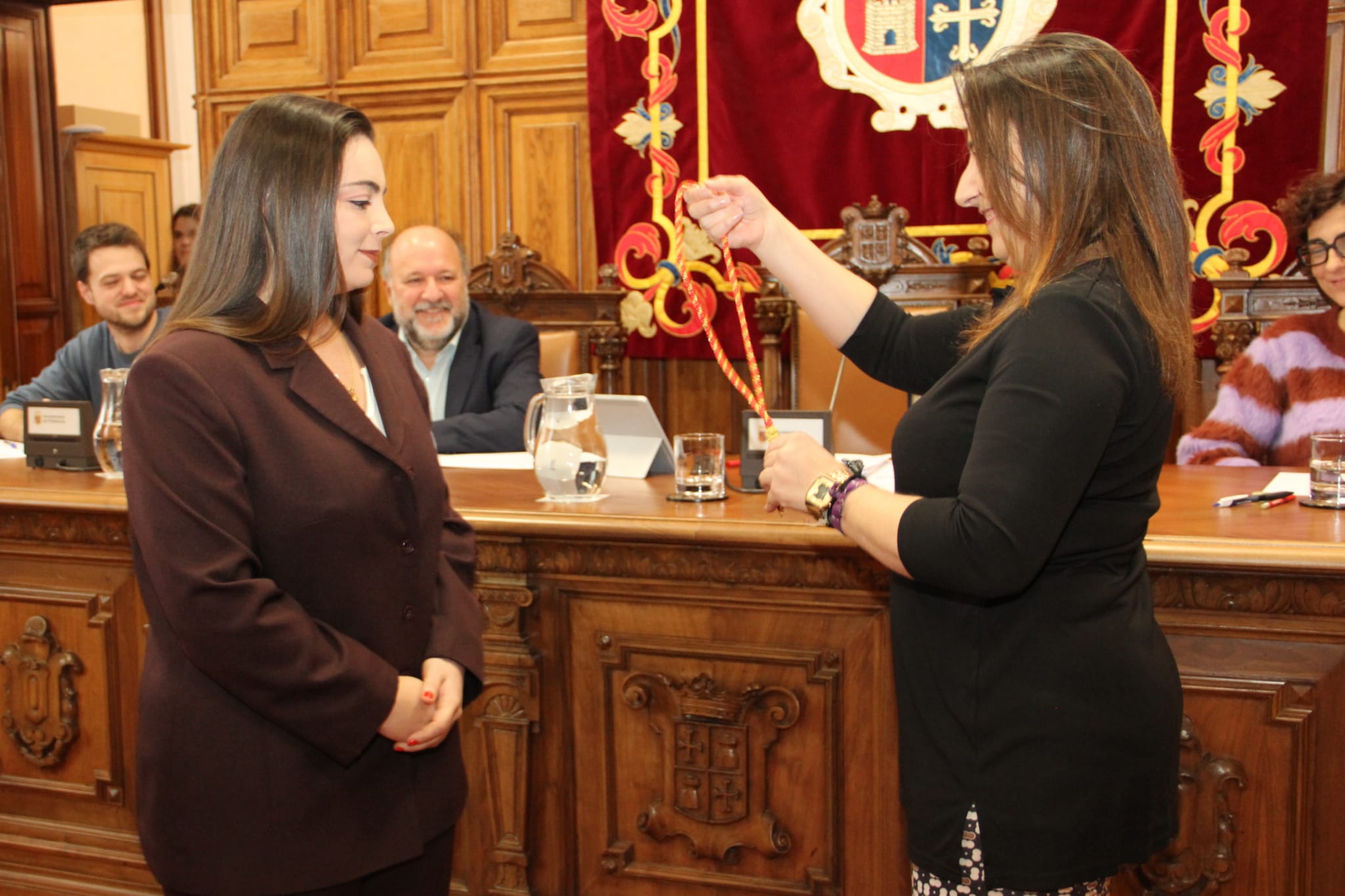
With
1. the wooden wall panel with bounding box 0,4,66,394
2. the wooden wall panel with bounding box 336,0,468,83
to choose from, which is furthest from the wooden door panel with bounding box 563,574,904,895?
the wooden wall panel with bounding box 0,4,66,394

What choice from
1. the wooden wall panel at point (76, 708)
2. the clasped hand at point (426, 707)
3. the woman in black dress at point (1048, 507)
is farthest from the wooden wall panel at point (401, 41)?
the woman in black dress at point (1048, 507)

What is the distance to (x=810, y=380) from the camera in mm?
3365

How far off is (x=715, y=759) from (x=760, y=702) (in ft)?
0.40

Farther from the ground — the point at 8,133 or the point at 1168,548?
the point at 8,133

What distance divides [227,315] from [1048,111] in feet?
2.94

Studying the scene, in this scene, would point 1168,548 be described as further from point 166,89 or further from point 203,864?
point 166,89

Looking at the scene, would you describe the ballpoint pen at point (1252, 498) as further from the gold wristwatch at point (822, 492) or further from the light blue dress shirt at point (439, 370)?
the light blue dress shirt at point (439, 370)

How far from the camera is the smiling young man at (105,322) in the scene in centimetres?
345

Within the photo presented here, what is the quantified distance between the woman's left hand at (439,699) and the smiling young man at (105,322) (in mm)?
2454

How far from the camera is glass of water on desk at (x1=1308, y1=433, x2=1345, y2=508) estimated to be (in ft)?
6.01

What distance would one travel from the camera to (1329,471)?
184 cm

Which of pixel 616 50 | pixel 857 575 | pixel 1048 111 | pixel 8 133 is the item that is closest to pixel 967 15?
pixel 616 50

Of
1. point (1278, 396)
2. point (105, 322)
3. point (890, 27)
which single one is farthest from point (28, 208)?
point (1278, 396)

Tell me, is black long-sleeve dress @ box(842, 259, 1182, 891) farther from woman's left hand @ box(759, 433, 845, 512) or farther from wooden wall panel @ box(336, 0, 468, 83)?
wooden wall panel @ box(336, 0, 468, 83)
